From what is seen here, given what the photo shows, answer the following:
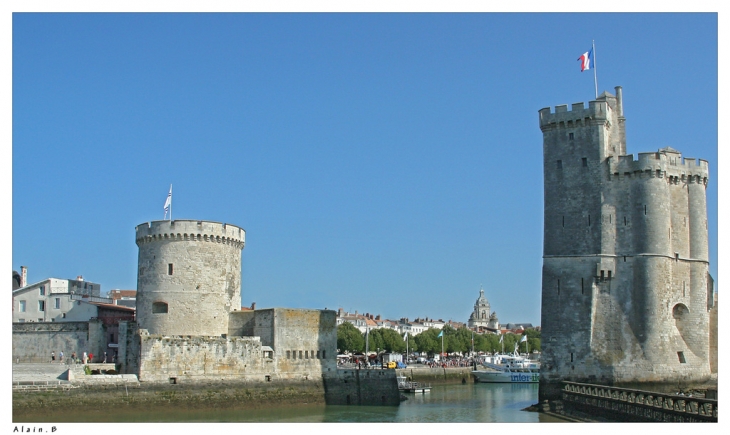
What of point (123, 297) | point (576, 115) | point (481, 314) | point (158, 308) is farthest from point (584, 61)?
point (481, 314)

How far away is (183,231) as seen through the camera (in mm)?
39562

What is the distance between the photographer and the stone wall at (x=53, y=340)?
38938 millimetres

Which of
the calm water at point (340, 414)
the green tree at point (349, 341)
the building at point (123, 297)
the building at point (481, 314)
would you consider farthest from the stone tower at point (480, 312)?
the calm water at point (340, 414)

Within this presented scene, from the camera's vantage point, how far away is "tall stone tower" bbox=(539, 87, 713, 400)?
36.5 metres

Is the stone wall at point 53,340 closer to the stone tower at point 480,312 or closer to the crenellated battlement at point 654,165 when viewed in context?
the crenellated battlement at point 654,165

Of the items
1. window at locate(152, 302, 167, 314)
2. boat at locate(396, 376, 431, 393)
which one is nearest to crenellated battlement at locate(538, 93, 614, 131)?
window at locate(152, 302, 167, 314)

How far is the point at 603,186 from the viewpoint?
3744cm

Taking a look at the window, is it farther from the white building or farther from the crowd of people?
the white building

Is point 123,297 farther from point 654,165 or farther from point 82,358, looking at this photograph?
point 654,165

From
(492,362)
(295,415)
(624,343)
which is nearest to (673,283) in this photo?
(624,343)

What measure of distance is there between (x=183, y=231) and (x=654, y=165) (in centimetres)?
2165

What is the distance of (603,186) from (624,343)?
273 inches

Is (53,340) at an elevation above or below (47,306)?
below

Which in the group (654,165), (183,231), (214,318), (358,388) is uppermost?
(654,165)
